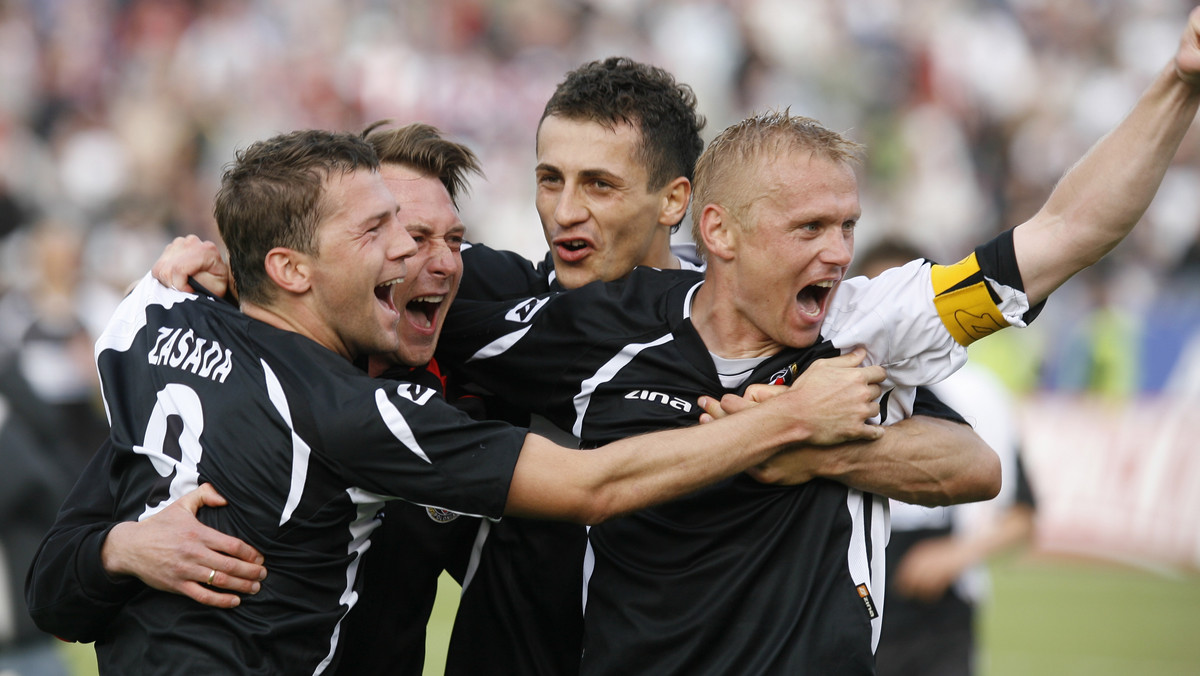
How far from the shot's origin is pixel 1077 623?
36.5 ft

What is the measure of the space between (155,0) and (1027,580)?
1421cm

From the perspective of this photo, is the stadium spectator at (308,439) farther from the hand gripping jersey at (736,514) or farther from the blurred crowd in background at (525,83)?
the blurred crowd in background at (525,83)

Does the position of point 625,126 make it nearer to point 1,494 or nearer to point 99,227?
point 1,494

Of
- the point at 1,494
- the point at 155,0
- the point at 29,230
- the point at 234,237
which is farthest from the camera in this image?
the point at 155,0

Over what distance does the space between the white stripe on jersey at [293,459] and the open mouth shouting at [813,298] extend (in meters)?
1.41

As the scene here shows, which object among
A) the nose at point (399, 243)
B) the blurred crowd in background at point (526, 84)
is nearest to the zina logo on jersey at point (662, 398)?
the nose at point (399, 243)

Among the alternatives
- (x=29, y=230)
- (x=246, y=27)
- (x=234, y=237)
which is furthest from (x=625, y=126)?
(x=246, y=27)

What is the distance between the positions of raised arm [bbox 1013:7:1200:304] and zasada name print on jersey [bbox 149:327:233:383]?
85.6 inches

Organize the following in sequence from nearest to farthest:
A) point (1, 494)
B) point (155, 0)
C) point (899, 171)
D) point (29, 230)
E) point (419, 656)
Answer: point (419, 656), point (1, 494), point (29, 230), point (899, 171), point (155, 0)

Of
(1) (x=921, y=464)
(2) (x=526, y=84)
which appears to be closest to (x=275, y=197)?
(1) (x=921, y=464)

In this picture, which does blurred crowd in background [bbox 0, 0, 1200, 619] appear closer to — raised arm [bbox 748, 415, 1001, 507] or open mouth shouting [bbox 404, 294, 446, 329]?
open mouth shouting [bbox 404, 294, 446, 329]

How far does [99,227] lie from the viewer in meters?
16.1

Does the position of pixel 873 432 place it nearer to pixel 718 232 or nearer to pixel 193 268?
pixel 718 232

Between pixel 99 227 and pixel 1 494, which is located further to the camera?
pixel 99 227
